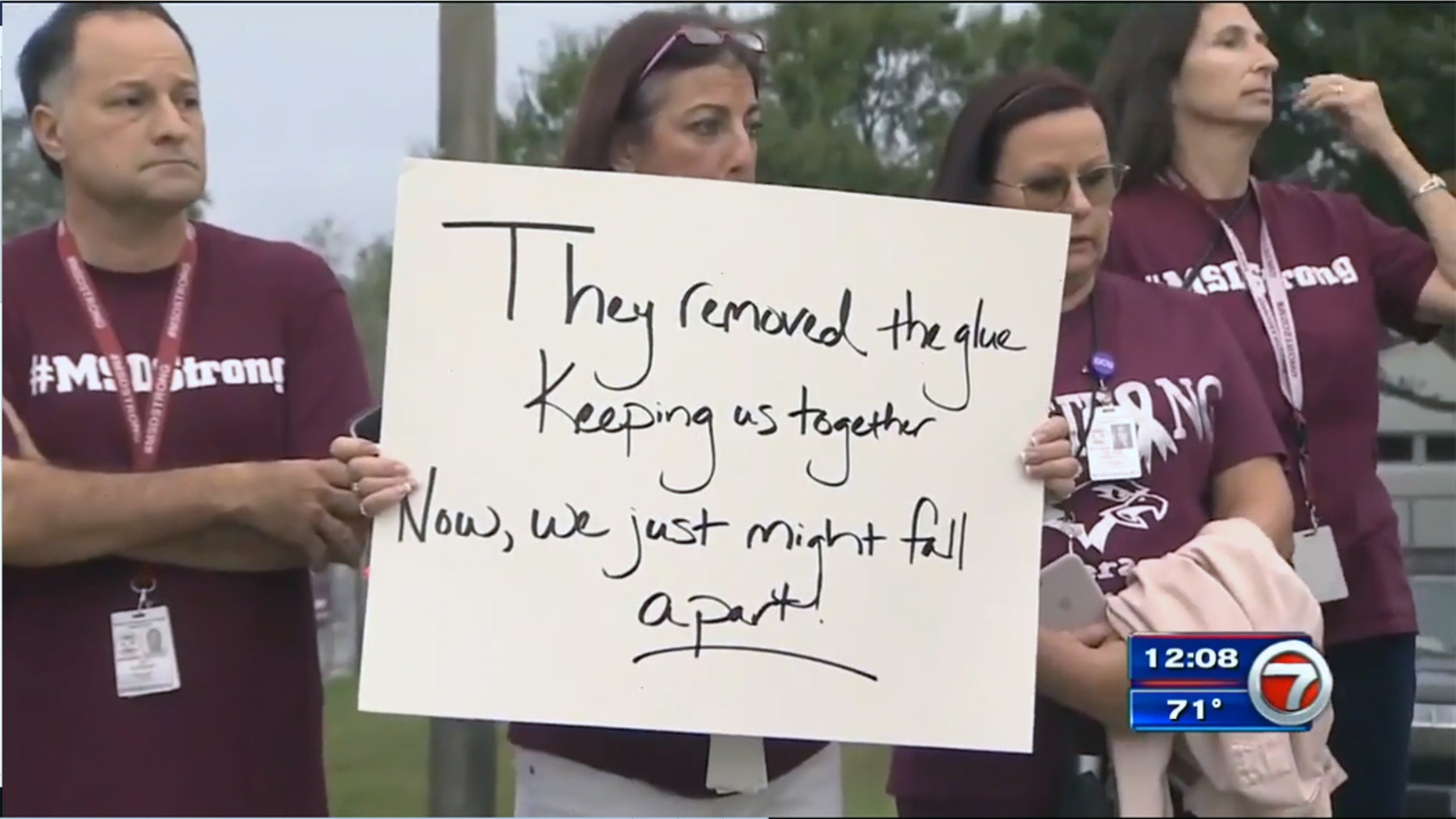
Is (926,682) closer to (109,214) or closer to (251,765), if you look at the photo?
(251,765)

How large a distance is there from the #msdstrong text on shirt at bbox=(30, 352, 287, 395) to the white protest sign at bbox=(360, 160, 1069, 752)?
0.93 feet

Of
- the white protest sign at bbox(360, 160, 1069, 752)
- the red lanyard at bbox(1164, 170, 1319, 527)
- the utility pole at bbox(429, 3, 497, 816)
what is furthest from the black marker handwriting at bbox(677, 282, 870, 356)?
the utility pole at bbox(429, 3, 497, 816)

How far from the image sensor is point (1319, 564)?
222 cm

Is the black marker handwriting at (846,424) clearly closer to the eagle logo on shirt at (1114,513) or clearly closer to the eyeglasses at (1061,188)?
the eagle logo on shirt at (1114,513)

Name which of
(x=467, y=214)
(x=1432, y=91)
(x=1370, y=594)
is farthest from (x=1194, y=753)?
(x=1432, y=91)

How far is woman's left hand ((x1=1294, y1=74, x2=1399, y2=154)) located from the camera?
242 centimetres

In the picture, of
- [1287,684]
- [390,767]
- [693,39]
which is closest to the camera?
[1287,684]

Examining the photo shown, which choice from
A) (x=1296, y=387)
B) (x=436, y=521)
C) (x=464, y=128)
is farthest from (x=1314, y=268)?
(x=464, y=128)

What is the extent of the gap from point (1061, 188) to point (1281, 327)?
1.44 ft

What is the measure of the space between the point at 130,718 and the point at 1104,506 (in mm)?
1071

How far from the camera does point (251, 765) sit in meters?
2.02

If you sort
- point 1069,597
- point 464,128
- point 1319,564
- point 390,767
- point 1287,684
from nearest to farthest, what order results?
point 1287,684
point 1069,597
point 1319,564
point 390,767
point 464,128

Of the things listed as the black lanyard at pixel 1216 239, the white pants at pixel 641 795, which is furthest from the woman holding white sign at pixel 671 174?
the black lanyard at pixel 1216 239

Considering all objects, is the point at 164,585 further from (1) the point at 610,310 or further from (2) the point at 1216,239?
(2) the point at 1216,239
